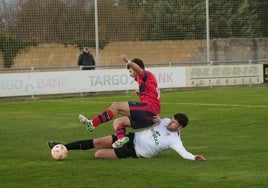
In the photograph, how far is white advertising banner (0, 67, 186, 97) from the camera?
28953mm

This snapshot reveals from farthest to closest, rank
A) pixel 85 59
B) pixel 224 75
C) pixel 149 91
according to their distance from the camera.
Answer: pixel 224 75 < pixel 85 59 < pixel 149 91

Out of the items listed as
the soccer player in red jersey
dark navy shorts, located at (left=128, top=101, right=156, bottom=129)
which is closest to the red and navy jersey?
the soccer player in red jersey

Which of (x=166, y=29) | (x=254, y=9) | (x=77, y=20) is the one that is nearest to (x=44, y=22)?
(x=77, y=20)

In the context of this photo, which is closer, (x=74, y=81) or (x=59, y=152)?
(x=59, y=152)

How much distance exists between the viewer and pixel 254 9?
3750cm

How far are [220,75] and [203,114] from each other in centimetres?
1426

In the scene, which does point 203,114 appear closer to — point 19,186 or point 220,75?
point 19,186

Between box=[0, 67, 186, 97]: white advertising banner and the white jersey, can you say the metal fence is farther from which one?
the white jersey

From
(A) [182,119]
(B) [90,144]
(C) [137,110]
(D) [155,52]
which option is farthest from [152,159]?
(D) [155,52]

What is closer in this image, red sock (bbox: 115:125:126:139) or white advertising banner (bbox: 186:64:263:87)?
red sock (bbox: 115:125:126:139)

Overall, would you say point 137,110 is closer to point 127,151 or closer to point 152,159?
point 127,151

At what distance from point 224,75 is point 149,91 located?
21.9 metres

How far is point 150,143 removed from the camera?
37.0ft

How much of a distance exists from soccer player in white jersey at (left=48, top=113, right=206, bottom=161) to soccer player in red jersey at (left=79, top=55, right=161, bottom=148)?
0.22m
